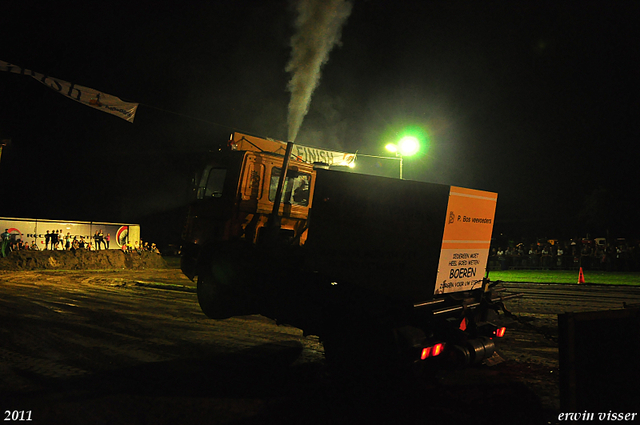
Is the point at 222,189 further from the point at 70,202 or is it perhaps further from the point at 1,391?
the point at 70,202

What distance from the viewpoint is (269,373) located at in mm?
5539

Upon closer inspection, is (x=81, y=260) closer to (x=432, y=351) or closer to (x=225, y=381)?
(x=225, y=381)

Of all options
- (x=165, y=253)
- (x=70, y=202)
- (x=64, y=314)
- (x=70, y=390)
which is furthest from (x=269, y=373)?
(x=70, y=202)

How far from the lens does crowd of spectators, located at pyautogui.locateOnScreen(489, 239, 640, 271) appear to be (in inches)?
973

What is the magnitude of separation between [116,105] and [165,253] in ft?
137

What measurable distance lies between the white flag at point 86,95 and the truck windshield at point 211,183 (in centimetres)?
677

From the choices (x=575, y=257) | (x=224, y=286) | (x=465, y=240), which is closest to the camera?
(x=465, y=240)

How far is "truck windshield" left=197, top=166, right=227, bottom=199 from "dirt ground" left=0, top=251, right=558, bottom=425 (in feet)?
8.35

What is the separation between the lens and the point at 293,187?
315 inches

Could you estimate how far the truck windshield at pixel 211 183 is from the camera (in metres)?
7.68

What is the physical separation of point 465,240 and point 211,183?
4749 millimetres

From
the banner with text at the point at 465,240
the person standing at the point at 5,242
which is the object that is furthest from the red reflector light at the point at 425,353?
the person standing at the point at 5,242

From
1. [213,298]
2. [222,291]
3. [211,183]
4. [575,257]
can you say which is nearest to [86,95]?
[211,183]

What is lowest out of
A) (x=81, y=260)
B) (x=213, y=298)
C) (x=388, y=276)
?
(x=81, y=260)
